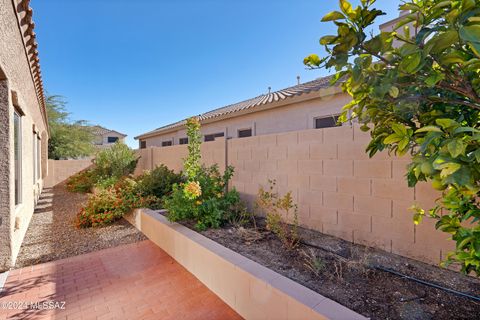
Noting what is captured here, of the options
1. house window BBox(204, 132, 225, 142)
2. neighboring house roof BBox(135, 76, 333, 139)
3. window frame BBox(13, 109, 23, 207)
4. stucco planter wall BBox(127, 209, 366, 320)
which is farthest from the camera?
house window BBox(204, 132, 225, 142)

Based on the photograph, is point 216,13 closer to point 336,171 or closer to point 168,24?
point 168,24

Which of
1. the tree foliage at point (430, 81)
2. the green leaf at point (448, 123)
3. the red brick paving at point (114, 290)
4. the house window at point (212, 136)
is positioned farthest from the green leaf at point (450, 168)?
the house window at point (212, 136)

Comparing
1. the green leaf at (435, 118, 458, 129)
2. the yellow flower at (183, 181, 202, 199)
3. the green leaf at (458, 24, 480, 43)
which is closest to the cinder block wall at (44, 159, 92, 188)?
the yellow flower at (183, 181, 202, 199)

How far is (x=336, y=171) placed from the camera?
3.83 m

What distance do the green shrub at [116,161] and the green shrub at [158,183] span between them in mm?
4327

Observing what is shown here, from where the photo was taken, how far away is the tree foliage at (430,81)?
44.9 inches

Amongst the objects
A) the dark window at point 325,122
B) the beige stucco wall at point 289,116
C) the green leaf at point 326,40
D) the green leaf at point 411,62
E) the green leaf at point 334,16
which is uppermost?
the beige stucco wall at point 289,116

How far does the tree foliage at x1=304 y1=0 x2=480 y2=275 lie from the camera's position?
1142 millimetres

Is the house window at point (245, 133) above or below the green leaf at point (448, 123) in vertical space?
above

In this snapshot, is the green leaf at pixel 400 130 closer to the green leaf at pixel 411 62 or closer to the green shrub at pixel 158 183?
the green leaf at pixel 411 62

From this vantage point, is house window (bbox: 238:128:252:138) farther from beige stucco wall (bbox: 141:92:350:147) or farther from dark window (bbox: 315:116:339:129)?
dark window (bbox: 315:116:339:129)

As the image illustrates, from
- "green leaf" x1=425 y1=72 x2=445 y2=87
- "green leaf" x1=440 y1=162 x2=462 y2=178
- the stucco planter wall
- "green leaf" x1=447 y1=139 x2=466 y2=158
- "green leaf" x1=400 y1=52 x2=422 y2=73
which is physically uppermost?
"green leaf" x1=400 y1=52 x2=422 y2=73

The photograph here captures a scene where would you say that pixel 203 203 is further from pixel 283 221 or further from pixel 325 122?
pixel 325 122

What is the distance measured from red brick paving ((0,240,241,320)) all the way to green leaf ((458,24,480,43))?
312cm
